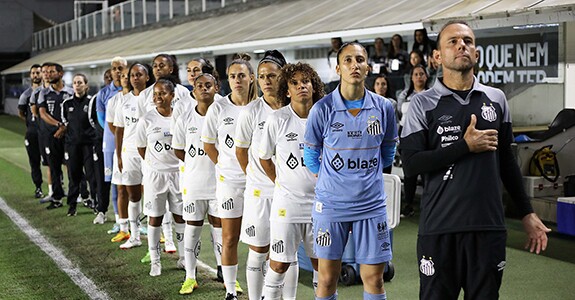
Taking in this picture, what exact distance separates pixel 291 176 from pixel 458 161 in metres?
1.63

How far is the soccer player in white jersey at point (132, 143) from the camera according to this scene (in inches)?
365

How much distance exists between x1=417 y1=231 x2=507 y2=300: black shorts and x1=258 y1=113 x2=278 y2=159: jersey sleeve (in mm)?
1670

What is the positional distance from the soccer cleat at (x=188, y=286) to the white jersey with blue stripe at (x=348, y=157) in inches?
102

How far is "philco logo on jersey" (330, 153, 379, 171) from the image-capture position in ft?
16.9

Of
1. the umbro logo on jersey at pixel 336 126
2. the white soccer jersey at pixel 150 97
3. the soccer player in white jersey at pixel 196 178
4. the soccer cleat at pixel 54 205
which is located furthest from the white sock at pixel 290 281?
the soccer cleat at pixel 54 205

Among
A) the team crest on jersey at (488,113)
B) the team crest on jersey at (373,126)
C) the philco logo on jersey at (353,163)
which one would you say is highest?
the team crest on jersey at (488,113)

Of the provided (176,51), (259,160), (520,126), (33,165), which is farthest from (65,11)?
(259,160)

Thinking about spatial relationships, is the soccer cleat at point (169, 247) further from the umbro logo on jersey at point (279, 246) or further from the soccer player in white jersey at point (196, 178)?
the umbro logo on jersey at point (279, 246)

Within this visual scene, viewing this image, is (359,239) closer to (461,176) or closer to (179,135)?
(461,176)

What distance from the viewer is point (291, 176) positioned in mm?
5746

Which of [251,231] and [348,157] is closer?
[348,157]

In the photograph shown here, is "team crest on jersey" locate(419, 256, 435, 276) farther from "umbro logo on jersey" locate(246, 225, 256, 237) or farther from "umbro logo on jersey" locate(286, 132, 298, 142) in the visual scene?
"umbro logo on jersey" locate(246, 225, 256, 237)

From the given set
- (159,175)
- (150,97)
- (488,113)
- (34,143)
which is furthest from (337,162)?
(34,143)

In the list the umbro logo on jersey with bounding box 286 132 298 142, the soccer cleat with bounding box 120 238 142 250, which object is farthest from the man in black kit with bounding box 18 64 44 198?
the umbro logo on jersey with bounding box 286 132 298 142
